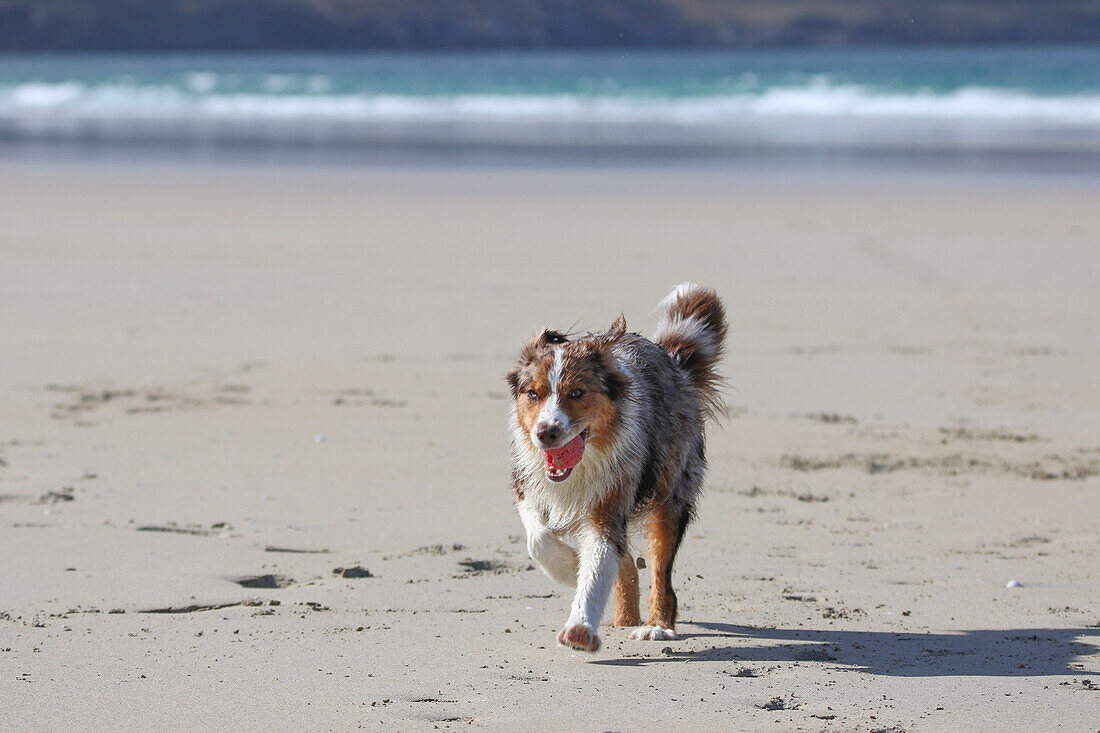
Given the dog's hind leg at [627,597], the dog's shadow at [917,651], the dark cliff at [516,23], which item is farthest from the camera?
the dark cliff at [516,23]

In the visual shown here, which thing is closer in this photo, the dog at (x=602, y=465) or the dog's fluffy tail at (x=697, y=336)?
the dog at (x=602, y=465)

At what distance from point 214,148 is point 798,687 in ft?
86.4

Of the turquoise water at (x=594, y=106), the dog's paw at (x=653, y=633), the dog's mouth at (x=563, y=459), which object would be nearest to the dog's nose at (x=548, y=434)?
the dog's mouth at (x=563, y=459)

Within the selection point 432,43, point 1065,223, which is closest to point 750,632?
point 1065,223

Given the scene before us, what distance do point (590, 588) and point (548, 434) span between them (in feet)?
1.82

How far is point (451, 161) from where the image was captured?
25500 millimetres

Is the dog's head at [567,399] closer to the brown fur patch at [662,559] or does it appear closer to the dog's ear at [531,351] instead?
the dog's ear at [531,351]

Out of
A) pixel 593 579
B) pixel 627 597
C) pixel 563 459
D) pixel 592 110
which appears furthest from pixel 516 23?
pixel 593 579

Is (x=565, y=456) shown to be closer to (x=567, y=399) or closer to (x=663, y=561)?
(x=567, y=399)

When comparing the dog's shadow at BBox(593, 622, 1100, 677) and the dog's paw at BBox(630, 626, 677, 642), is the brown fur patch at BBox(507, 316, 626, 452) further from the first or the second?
the dog's shadow at BBox(593, 622, 1100, 677)

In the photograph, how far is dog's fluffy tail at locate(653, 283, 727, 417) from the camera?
5.84 metres

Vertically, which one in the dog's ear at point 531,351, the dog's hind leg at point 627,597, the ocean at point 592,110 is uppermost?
the ocean at point 592,110

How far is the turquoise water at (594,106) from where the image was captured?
3322 centimetres

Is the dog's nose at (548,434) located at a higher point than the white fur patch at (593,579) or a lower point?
higher
